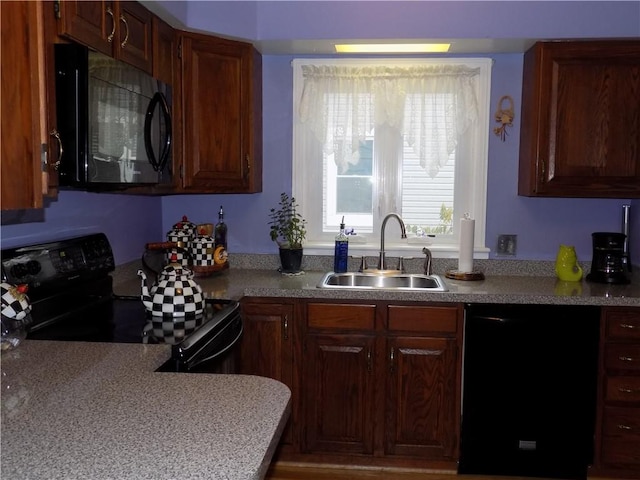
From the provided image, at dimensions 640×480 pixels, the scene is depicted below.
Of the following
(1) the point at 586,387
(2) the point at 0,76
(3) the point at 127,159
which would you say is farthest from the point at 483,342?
(2) the point at 0,76

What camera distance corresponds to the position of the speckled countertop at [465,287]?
2.58 m

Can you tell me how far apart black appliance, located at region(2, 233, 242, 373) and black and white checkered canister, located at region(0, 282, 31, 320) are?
0.12 metres

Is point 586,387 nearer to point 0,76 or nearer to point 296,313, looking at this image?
point 296,313

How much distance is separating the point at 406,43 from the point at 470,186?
866 millimetres

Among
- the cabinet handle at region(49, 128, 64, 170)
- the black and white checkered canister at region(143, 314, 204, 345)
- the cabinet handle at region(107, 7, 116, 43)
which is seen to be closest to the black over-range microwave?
the cabinet handle at region(49, 128, 64, 170)

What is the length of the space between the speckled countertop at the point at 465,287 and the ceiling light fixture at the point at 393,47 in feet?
3.76

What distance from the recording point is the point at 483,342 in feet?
8.52

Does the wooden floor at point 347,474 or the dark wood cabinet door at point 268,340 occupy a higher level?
the dark wood cabinet door at point 268,340

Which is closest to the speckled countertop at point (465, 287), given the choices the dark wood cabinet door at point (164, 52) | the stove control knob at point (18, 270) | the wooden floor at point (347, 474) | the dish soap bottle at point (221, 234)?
the dish soap bottle at point (221, 234)

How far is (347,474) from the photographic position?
107 inches

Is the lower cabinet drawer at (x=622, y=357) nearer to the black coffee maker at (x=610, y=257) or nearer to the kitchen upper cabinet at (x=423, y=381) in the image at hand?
the black coffee maker at (x=610, y=257)

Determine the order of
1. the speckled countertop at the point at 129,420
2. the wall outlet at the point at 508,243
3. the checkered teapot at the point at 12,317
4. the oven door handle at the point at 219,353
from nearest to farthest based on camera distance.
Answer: the speckled countertop at the point at 129,420 < the checkered teapot at the point at 12,317 < the oven door handle at the point at 219,353 < the wall outlet at the point at 508,243

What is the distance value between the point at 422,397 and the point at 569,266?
1.07 m

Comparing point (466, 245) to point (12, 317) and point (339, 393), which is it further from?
point (12, 317)
